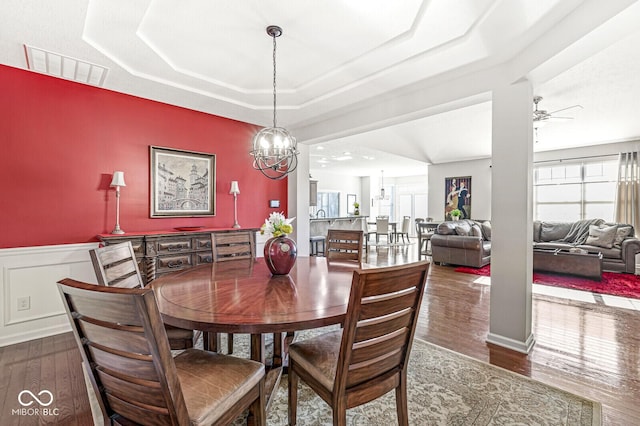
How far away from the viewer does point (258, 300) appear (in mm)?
1528

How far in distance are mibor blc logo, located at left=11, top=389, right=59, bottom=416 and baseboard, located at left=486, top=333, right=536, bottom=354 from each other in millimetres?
3224

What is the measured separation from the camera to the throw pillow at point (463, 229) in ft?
19.8

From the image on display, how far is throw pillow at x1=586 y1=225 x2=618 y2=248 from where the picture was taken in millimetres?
5271

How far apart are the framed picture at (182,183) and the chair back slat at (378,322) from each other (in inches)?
127

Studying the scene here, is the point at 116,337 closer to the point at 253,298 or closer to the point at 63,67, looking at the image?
the point at 253,298

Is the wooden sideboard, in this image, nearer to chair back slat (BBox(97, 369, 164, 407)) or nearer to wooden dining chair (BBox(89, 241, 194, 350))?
wooden dining chair (BBox(89, 241, 194, 350))

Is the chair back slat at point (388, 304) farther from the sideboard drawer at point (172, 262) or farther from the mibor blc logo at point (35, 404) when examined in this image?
the sideboard drawer at point (172, 262)

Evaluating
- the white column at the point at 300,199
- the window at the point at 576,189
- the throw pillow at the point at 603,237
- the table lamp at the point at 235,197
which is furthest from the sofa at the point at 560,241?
the table lamp at the point at 235,197

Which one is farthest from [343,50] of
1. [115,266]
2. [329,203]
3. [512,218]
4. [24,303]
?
[329,203]

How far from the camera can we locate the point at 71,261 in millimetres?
2967

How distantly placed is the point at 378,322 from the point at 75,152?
3.46 metres

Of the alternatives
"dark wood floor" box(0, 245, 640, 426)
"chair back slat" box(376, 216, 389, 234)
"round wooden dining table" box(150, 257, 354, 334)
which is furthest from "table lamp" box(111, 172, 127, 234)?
"chair back slat" box(376, 216, 389, 234)

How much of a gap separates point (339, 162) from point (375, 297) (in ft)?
27.6

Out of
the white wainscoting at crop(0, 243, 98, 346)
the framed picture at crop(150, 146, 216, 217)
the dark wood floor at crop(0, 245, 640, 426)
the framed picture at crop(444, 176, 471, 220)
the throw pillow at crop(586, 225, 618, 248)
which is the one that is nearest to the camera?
the dark wood floor at crop(0, 245, 640, 426)
